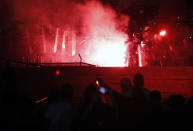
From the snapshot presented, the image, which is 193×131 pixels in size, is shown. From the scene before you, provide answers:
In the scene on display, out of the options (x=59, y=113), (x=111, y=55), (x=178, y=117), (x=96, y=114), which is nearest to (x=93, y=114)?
(x=96, y=114)

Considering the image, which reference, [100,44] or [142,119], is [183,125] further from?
[100,44]

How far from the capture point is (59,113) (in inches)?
102

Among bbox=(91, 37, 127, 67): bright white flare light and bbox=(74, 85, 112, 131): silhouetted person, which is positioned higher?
bbox=(91, 37, 127, 67): bright white flare light

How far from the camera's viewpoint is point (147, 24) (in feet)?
47.2

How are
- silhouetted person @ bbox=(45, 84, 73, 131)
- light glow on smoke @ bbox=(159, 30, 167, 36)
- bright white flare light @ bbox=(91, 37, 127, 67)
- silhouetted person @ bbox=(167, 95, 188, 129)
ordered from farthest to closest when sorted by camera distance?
bright white flare light @ bbox=(91, 37, 127, 67), light glow on smoke @ bbox=(159, 30, 167, 36), silhouetted person @ bbox=(45, 84, 73, 131), silhouetted person @ bbox=(167, 95, 188, 129)

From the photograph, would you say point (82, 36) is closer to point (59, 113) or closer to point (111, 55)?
point (111, 55)

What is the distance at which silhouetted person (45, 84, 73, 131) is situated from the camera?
2.56m

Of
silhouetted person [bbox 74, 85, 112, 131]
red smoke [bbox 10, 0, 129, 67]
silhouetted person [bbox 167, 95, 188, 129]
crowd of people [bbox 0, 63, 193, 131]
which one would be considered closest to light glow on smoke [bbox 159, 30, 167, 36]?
red smoke [bbox 10, 0, 129, 67]

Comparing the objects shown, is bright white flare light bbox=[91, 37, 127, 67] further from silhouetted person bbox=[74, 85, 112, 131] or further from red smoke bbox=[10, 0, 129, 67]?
silhouetted person bbox=[74, 85, 112, 131]

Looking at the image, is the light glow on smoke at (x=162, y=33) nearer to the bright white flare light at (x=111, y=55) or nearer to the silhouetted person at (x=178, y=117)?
the bright white flare light at (x=111, y=55)

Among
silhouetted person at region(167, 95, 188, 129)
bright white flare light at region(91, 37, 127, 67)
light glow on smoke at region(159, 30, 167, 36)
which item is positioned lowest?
silhouetted person at region(167, 95, 188, 129)

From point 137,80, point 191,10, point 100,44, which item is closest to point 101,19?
point 100,44

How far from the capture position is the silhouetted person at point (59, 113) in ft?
8.39

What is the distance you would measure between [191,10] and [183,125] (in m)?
11.4
